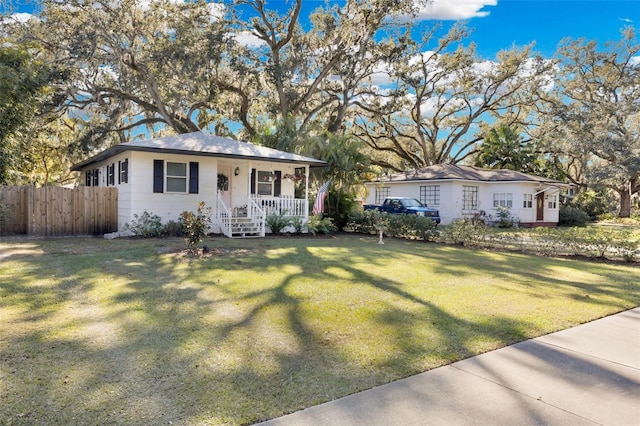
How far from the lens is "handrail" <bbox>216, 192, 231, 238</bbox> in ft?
46.3

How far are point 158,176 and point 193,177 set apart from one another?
119 centimetres

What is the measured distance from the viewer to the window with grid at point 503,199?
25484 mm

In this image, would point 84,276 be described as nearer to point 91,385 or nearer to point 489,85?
point 91,385

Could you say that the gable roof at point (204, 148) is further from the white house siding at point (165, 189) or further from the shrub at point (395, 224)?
the shrub at point (395, 224)

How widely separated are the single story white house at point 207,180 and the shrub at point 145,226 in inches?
6.6

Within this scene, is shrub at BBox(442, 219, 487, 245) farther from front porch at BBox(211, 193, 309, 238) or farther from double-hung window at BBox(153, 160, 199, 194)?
double-hung window at BBox(153, 160, 199, 194)

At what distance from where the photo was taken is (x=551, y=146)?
3141cm

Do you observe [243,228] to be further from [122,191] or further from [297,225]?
[122,191]

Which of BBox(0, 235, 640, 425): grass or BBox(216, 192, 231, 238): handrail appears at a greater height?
BBox(216, 192, 231, 238): handrail

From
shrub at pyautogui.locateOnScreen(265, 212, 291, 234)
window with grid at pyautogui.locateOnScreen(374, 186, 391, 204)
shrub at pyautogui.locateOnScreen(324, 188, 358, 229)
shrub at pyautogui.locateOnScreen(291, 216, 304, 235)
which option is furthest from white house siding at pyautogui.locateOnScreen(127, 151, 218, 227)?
window with grid at pyautogui.locateOnScreen(374, 186, 391, 204)

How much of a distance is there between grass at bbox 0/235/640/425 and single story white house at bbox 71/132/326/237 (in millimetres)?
4649

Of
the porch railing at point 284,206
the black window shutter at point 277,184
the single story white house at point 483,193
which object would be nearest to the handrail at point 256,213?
the porch railing at point 284,206

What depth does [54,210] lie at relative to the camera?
13.7m

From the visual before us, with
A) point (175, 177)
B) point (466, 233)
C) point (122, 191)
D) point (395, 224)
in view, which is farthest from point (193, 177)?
point (466, 233)
